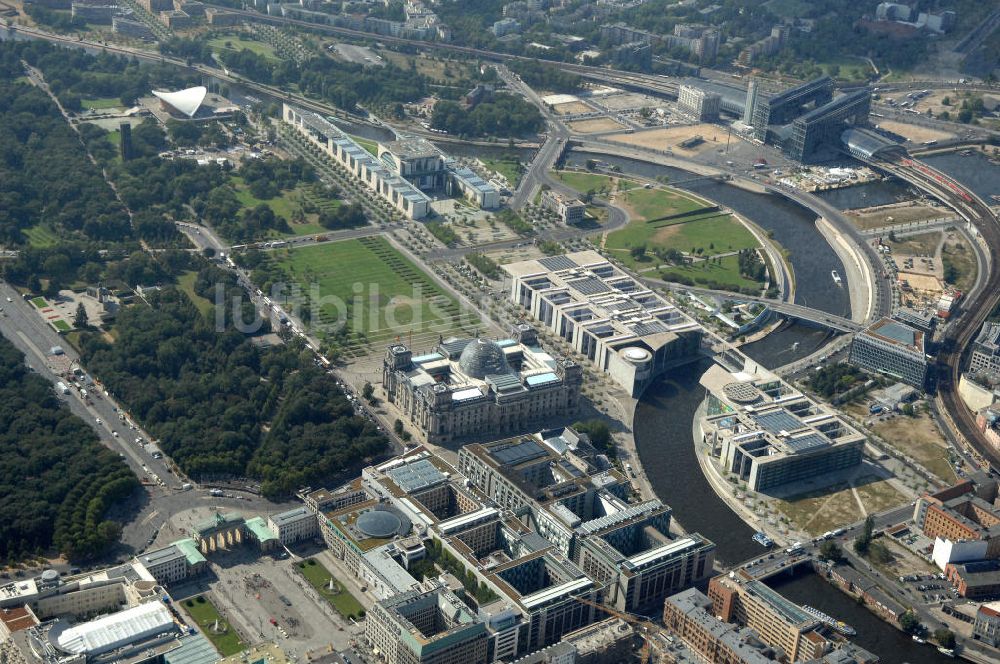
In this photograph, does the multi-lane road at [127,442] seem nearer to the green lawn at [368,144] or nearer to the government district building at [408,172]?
the government district building at [408,172]

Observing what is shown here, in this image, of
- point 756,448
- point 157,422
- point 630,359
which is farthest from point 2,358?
point 756,448

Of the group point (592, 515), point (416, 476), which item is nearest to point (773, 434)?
point (592, 515)

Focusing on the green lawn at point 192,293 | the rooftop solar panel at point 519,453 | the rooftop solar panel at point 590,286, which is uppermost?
the rooftop solar panel at point 590,286

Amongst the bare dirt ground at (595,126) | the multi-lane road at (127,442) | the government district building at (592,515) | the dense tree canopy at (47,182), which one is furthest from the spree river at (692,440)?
the dense tree canopy at (47,182)

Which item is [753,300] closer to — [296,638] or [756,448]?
[756,448]

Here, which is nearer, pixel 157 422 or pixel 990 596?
pixel 990 596

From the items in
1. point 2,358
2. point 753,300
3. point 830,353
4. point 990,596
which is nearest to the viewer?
point 990,596

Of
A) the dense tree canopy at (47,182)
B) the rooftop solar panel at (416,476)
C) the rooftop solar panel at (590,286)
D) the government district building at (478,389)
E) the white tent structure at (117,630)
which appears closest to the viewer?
the white tent structure at (117,630)
